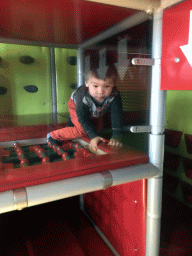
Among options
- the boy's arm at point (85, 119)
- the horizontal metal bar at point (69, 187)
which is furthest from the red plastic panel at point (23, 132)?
the horizontal metal bar at point (69, 187)

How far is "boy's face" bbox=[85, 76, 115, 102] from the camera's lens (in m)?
0.83

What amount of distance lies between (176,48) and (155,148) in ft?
0.98

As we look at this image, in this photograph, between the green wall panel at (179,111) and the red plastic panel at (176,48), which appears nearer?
the red plastic panel at (176,48)

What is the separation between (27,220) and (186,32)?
45.0 inches

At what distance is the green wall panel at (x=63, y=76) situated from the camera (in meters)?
1.37

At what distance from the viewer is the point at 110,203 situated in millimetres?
905

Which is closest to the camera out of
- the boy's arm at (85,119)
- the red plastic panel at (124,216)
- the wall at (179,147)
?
the red plastic panel at (124,216)

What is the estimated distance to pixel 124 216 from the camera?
2.66ft

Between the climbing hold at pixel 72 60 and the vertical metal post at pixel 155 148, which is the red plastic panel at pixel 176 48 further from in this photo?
the climbing hold at pixel 72 60

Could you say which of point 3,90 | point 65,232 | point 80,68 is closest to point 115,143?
point 65,232

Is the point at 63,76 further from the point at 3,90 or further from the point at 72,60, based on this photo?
the point at 3,90

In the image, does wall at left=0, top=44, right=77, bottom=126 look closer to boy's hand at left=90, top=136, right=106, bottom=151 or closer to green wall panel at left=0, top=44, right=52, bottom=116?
green wall panel at left=0, top=44, right=52, bottom=116

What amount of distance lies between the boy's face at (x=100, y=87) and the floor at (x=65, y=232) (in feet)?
2.14

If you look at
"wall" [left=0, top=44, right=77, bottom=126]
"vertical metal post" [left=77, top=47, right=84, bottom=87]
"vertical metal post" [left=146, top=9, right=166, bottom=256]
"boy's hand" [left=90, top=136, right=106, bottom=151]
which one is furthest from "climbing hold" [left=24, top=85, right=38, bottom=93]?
"vertical metal post" [left=146, top=9, right=166, bottom=256]
